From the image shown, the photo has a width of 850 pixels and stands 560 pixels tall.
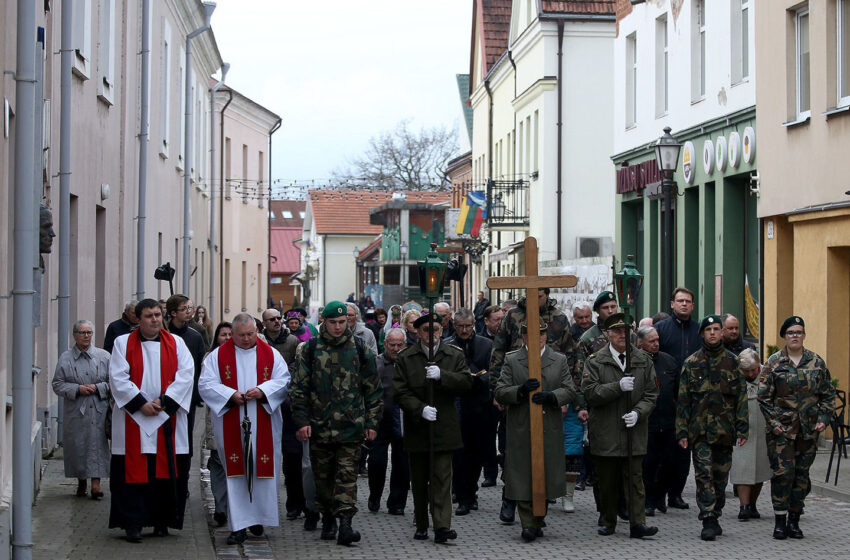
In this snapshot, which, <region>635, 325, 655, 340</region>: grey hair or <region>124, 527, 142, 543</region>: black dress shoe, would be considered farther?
<region>635, 325, 655, 340</region>: grey hair

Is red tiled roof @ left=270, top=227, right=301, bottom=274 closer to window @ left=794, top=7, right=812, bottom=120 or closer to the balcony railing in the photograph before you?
the balcony railing

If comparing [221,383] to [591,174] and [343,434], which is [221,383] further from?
[591,174]

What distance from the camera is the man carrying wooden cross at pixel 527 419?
35.5ft

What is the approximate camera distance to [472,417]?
1284 cm

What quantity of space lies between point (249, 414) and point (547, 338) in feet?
9.84

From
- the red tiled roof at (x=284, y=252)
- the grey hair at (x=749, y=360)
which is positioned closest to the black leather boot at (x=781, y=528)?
the grey hair at (x=749, y=360)

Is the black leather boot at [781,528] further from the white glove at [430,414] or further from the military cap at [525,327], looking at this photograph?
the white glove at [430,414]

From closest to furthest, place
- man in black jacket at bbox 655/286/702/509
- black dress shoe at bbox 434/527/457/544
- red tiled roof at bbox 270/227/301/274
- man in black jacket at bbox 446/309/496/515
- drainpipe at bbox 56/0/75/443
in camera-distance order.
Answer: black dress shoe at bbox 434/527/457/544 < man in black jacket at bbox 446/309/496/515 < man in black jacket at bbox 655/286/702/509 < drainpipe at bbox 56/0/75/443 < red tiled roof at bbox 270/227/301/274

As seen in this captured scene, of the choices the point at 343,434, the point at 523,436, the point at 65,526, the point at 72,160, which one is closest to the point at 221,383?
the point at 343,434

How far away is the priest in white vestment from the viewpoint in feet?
34.4

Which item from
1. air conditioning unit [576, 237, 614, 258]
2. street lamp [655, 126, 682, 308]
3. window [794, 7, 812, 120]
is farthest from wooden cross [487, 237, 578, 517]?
air conditioning unit [576, 237, 614, 258]

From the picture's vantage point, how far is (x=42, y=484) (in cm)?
1293

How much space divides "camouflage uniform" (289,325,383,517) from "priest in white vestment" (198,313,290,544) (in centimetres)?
21

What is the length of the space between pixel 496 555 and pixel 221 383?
2.41 metres
